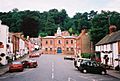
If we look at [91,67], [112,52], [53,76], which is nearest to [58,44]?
[112,52]

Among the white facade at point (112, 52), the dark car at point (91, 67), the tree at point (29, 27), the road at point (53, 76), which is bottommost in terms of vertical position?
the road at point (53, 76)

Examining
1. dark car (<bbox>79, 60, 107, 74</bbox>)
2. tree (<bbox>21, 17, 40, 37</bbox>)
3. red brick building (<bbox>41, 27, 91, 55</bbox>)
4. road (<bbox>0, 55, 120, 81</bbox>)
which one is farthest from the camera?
tree (<bbox>21, 17, 40, 37</bbox>)

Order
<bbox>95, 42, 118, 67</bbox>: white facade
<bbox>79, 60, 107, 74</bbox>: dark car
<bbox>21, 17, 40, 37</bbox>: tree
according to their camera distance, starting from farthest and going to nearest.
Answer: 1. <bbox>21, 17, 40, 37</bbox>: tree
2. <bbox>95, 42, 118, 67</bbox>: white facade
3. <bbox>79, 60, 107, 74</bbox>: dark car

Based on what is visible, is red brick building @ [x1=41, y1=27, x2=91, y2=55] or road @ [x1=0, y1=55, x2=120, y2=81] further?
red brick building @ [x1=41, y1=27, x2=91, y2=55]

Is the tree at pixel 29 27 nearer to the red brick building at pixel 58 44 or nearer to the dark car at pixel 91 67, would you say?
the red brick building at pixel 58 44

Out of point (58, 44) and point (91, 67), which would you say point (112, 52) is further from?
point (58, 44)

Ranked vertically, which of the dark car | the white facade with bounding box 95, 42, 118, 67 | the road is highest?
the white facade with bounding box 95, 42, 118, 67

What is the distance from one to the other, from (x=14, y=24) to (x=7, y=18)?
5.21 meters

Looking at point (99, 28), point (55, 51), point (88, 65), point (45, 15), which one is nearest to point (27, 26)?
point (55, 51)

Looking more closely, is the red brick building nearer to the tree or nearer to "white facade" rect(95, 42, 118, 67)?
the tree

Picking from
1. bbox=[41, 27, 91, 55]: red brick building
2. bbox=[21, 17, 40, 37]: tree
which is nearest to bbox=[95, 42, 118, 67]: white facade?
bbox=[41, 27, 91, 55]: red brick building

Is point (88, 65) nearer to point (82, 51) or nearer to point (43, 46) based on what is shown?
point (82, 51)

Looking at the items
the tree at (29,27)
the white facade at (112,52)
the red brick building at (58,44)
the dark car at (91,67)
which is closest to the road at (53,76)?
the dark car at (91,67)

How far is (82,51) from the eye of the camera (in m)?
94.9
